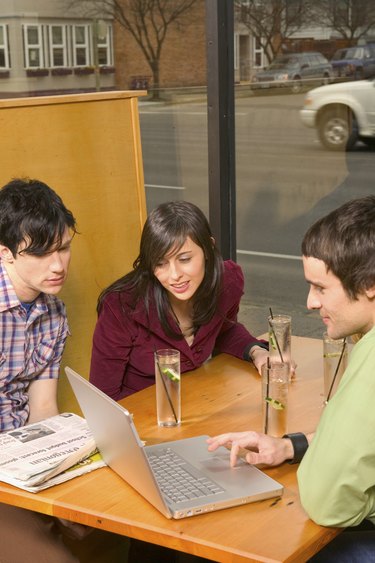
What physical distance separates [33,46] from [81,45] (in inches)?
12.1

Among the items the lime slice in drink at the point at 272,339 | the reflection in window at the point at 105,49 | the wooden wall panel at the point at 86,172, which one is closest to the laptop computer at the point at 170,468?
the lime slice in drink at the point at 272,339

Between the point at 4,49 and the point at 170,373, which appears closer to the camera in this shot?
the point at 170,373

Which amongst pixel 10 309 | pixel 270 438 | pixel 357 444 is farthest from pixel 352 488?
pixel 10 309

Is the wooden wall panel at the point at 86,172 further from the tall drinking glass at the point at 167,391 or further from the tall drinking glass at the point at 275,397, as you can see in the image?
the tall drinking glass at the point at 275,397

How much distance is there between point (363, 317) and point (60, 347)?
1062 mm

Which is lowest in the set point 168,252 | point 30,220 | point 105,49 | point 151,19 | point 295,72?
point 168,252

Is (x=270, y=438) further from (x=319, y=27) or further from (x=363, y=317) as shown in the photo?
(x=319, y=27)

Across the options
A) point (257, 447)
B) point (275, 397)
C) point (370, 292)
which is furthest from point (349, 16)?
point (257, 447)

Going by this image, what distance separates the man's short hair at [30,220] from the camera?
2.42 m

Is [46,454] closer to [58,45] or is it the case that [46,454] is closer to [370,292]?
[370,292]

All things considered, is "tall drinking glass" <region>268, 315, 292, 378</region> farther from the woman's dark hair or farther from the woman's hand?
the woman's dark hair

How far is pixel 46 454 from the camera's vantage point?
1951 mm

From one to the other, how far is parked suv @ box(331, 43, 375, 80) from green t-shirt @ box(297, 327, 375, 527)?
84.4 inches

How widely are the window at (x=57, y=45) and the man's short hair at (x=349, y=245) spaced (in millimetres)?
3138
